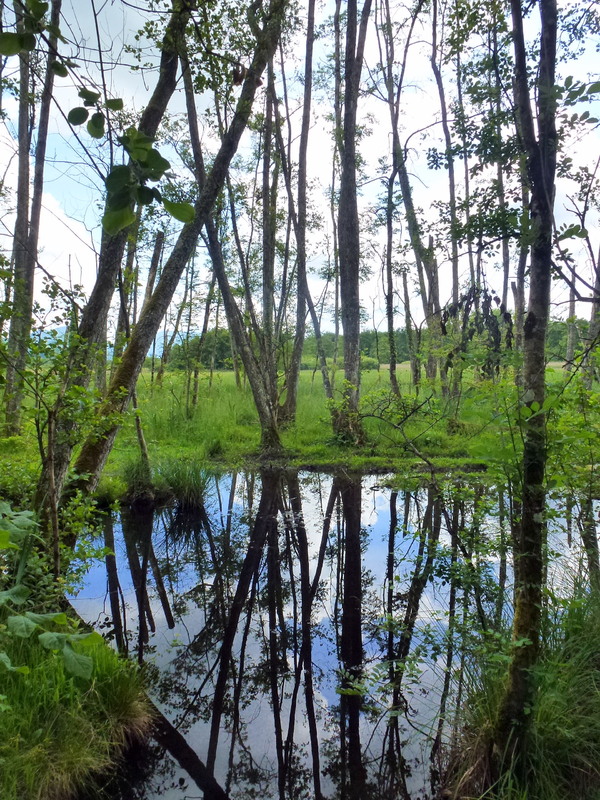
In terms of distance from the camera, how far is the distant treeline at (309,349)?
12.2m

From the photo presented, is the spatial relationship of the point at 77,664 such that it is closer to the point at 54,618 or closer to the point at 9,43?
the point at 54,618

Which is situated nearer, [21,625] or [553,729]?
[21,625]

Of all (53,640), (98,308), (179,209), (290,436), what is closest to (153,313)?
(98,308)

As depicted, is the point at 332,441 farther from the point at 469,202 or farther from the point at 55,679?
the point at 55,679

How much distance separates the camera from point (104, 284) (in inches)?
152

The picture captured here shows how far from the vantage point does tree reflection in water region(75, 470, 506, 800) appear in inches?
97.8

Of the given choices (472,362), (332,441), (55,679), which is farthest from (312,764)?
(332,441)

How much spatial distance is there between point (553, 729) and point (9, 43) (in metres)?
2.69

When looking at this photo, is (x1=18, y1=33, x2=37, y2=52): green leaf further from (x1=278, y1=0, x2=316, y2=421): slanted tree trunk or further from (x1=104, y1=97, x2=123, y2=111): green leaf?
(x1=278, y1=0, x2=316, y2=421): slanted tree trunk

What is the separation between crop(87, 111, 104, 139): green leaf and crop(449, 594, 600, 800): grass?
1969 millimetres

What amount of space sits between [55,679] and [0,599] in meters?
1.83

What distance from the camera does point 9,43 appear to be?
85 centimetres

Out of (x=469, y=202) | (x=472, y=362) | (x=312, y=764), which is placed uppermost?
(x=469, y=202)

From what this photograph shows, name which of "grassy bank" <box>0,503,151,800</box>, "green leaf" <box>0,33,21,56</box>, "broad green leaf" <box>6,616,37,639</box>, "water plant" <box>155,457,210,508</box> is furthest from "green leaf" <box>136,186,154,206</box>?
"water plant" <box>155,457,210,508</box>
